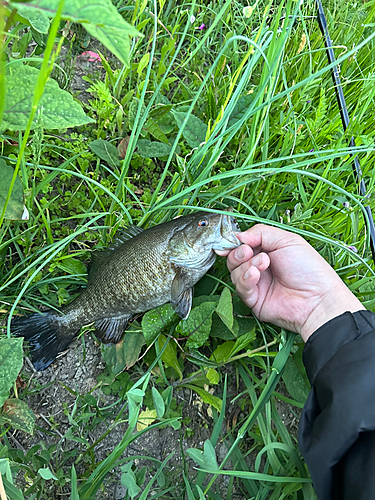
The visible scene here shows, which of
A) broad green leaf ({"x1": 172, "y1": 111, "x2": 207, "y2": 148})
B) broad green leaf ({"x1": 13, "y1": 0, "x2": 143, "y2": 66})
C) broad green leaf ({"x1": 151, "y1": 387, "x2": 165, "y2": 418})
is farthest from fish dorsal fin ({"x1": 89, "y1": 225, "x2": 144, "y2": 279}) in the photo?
broad green leaf ({"x1": 13, "y1": 0, "x2": 143, "y2": 66})

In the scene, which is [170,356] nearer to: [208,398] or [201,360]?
[201,360]

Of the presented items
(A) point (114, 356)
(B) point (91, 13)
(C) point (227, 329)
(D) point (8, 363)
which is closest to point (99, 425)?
(A) point (114, 356)

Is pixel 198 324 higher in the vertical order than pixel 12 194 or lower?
lower

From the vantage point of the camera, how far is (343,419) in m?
1.32

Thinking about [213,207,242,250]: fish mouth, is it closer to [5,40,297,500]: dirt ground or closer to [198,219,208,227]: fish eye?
[198,219,208,227]: fish eye

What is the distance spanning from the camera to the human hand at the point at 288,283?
1700mm

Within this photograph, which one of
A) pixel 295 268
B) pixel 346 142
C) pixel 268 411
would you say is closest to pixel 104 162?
pixel 295 268

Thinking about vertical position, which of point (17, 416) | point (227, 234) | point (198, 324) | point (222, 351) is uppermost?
point (227, 234)

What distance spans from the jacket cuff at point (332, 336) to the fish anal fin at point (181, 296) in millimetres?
654

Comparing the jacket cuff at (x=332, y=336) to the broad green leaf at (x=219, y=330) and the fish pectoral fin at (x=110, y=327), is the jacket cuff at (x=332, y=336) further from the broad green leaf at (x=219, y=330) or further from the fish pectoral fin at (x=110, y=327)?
the fish pectoral fin at (x=110, y=327)

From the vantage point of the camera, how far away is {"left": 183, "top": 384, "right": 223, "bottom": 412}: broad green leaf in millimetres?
1840

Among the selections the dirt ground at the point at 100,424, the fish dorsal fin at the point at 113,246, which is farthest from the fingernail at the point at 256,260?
the dirt ground at the point at 100,424

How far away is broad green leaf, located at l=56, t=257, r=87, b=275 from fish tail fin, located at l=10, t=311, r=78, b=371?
275mm

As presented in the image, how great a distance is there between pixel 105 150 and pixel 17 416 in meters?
1.62
